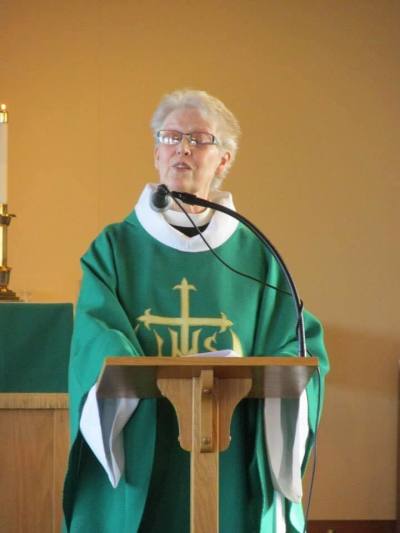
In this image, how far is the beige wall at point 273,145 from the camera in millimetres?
5496

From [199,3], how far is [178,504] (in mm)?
3367

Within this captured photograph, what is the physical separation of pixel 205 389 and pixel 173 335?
0.66 meters

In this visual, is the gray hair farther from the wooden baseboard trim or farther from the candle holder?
the wooden baseboard trim

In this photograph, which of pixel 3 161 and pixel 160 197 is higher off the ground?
pixel 3 161

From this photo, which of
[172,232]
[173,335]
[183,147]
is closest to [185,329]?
[173,335]

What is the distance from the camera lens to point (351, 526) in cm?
552

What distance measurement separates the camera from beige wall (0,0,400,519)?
5496 mm

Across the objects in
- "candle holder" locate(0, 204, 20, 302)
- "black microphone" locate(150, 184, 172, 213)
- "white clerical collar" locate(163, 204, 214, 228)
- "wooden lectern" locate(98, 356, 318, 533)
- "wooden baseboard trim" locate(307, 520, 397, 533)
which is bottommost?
"wooden baseboard trim" locate(307, 520, 397, 533)

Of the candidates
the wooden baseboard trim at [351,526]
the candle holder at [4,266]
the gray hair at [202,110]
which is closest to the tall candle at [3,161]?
the candle holder at [4,266]

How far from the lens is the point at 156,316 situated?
3094 mm

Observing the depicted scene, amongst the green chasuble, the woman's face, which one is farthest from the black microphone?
the woman's face

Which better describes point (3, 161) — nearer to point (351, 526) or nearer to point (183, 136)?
point (183, 136)

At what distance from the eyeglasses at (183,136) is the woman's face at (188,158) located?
1cm

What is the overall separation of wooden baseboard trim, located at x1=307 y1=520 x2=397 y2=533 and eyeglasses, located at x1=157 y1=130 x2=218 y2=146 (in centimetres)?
277
